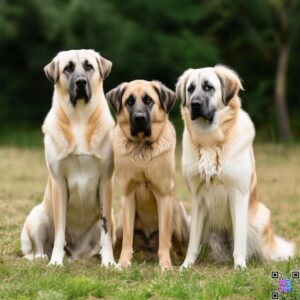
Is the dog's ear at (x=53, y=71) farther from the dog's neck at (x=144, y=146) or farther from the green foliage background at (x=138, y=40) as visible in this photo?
the green foliage background at (x=138, y=40)

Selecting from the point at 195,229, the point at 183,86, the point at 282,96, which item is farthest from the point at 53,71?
the point at 282,96

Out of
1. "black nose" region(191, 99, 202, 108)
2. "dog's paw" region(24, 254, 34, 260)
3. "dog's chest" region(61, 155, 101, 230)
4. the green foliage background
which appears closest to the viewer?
"black nose" region(191, 99, 202, 108)

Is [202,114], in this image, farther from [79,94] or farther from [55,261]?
[55,261]

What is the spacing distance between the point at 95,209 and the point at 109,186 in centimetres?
32

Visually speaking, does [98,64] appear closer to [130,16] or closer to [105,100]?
[105,100]

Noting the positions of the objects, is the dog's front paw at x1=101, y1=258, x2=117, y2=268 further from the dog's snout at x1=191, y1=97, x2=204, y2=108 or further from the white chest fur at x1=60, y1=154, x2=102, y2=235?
the dog's snout at x1=191, y1=97, x2=204, y2=108

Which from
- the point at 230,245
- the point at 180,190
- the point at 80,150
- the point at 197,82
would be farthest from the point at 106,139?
the point at 180,190

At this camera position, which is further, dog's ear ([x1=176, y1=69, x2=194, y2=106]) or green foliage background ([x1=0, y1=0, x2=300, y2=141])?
green foliage background ([x1=0, y1=0, x2=300, y2=141])

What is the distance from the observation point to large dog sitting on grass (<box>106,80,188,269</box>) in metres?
7.03

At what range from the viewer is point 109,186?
7164mm

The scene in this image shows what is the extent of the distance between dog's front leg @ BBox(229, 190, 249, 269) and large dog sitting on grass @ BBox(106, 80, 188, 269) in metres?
0.59

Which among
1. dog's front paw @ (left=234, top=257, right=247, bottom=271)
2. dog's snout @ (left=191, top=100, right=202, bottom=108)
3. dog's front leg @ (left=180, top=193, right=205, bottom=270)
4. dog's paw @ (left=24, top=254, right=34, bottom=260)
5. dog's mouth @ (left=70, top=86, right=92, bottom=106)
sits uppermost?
dog's mouth @ (left=70, top=86, right=92, bottom=106)

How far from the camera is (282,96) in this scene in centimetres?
2314

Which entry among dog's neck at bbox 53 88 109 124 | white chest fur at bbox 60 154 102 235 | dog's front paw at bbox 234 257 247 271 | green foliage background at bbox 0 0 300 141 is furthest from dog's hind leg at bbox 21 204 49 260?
green foliage background at bbox 0 0 300 141
